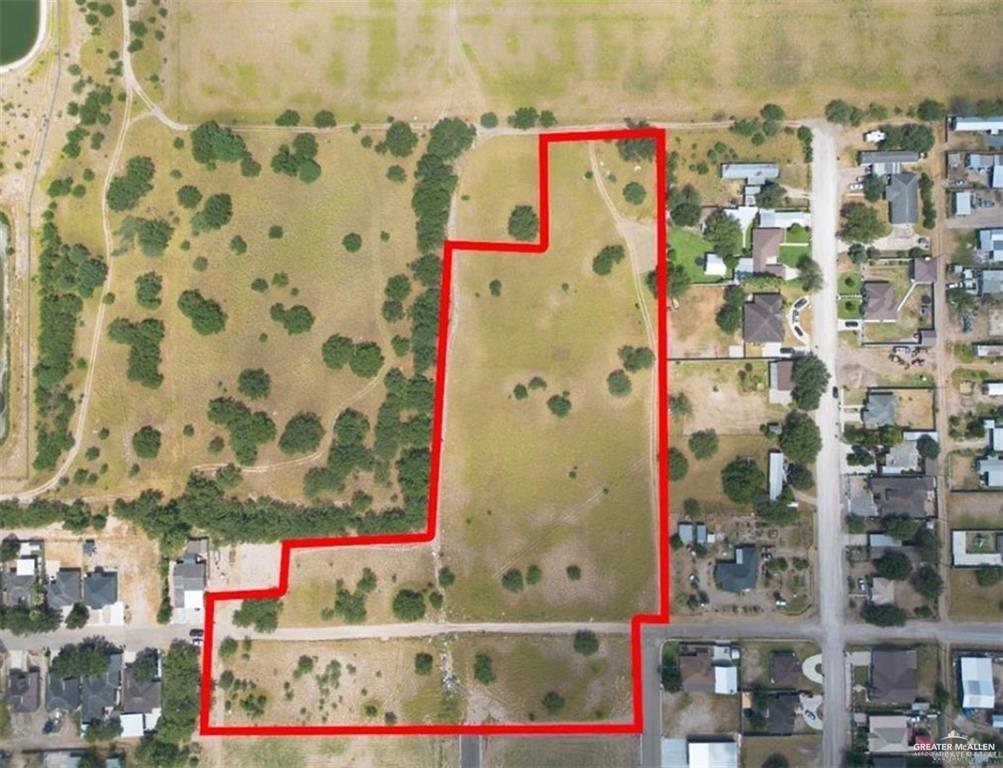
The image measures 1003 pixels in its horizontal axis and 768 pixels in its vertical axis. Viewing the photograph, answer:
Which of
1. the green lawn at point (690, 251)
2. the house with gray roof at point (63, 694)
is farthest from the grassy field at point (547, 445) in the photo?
the house with gray roof at point (63, 694)

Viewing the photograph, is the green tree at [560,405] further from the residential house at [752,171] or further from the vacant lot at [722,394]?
the residential house at [752,171]

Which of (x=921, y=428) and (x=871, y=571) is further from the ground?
(x=921, y=428)

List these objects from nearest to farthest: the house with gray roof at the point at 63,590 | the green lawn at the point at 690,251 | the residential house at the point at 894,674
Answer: the residential house at the point at 894,674
the house with gray roof at the point at 63,590
the green lawn at the point at 690,251

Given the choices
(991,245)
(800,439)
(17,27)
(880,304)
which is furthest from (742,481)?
(17,27)

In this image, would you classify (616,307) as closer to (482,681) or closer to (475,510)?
(475,510)

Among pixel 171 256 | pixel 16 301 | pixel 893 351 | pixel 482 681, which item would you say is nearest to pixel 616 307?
pixel 893 351

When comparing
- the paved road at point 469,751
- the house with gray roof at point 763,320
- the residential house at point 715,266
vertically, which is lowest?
the paved road at point 469,751

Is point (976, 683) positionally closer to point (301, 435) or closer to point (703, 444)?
point (703, 444)
